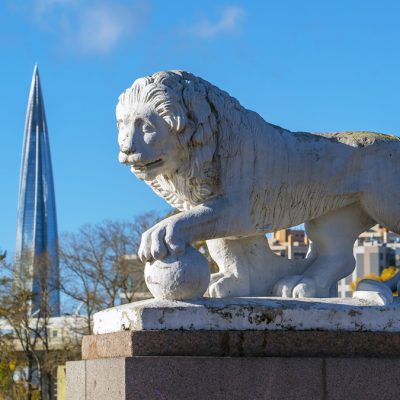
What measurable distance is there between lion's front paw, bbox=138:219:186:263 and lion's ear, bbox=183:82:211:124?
33.2 inches

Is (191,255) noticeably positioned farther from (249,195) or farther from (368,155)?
(368,155)

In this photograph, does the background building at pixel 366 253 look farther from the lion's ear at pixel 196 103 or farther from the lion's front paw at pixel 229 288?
the lion's ear at pixel 196 103

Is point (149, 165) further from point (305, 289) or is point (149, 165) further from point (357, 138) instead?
point (357, 138)

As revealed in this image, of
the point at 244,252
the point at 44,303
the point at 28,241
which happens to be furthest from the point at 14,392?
the point at 28,241

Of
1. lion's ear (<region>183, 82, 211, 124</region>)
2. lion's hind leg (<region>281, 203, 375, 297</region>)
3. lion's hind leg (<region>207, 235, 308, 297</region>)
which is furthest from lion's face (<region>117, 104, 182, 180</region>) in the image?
lion's hind leg (<region>281, 203, 375, 297</region>)

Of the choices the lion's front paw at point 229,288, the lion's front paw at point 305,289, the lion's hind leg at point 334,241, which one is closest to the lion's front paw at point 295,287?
the lion's front paw at point 305,289

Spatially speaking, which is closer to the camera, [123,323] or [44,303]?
[123,323]

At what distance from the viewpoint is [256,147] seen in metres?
8.39

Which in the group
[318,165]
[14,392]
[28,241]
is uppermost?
[28,241]

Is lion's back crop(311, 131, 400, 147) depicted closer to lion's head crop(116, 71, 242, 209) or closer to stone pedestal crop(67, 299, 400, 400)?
lion's head crop(116, 71, 242, 209)

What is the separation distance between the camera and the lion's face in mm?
8031

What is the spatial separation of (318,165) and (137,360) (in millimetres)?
2357

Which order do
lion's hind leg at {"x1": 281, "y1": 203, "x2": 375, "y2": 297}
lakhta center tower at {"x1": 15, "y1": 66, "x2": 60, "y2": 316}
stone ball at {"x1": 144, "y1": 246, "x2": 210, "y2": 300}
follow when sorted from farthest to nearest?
1. lakhta center tower at {"x1": 15, "y1": 66, "x2": 60, "y2": 316}
2. lion's hind leg at {"x1": 281, "y1": 203, "x2": 375, "y2": 297}
3. stone ball at {"x1": 144, "y1": 246, "x2": 210, "y2": 300}

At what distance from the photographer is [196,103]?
815cm
